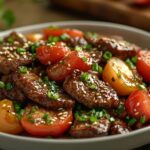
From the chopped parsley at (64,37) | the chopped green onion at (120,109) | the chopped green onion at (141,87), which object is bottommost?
the chopped green onion at (120,109)

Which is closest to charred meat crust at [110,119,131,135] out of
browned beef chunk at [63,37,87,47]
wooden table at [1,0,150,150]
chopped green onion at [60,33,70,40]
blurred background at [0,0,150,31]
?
browned beef chunk at [63,37,87,47]

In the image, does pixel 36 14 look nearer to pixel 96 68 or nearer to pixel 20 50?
pixel 20 50

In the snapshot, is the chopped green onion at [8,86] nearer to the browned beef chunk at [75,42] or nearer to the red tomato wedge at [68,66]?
the red tomato wedge at [68,66]

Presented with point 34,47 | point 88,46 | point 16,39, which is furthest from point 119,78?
point 16,39

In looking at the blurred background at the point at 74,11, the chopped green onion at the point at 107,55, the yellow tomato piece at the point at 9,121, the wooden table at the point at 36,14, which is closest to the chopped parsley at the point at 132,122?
the chopped green onion at the point at 107,55

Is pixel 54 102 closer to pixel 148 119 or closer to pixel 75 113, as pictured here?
pixel 75 113

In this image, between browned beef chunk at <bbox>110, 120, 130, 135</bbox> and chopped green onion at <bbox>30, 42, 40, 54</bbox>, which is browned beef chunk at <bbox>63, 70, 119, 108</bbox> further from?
chopped green onion at <bbox>30, 42, 40, 54</bbox>

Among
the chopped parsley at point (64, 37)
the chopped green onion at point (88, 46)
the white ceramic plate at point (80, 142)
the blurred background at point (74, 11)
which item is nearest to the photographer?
the white ceramic plate at point (80, 142)
